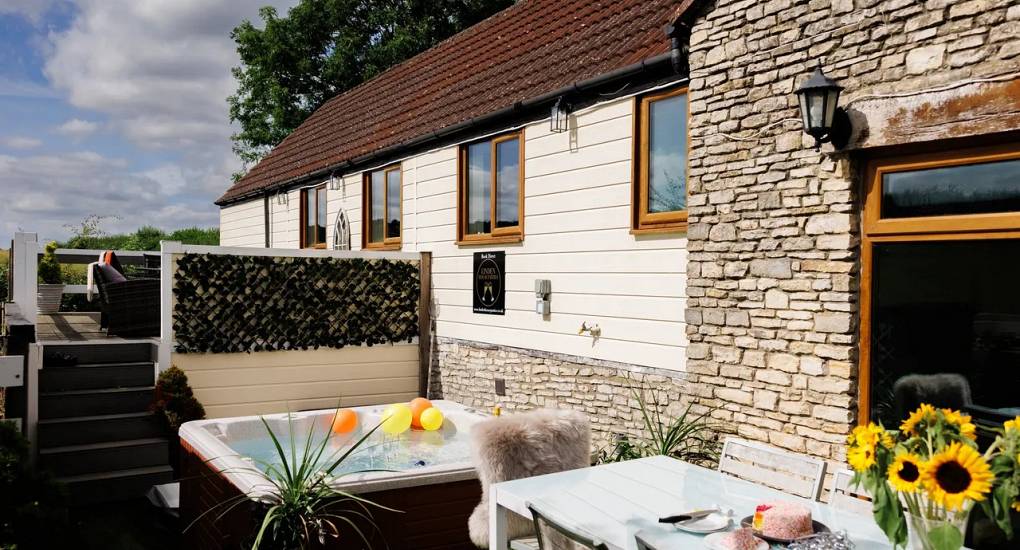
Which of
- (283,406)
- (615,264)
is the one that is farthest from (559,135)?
(283,406)

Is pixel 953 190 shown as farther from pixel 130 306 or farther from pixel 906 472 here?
pixel 130 306

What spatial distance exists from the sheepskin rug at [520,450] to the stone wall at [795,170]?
1623 mm

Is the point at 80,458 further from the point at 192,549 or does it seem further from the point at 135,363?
the point at 192,549

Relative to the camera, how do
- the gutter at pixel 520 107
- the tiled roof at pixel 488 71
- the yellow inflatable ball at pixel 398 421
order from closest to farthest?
the gutter at pixel 520 107
the yellow inflatable ball at pixel 398 421
the tiled roof at pixel 488 71

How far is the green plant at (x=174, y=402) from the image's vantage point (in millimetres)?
7219

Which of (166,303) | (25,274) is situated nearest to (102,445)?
(166,303)

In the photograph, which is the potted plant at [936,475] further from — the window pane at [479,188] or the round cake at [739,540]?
the window pane at [479,188]

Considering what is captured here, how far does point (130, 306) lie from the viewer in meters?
9.09

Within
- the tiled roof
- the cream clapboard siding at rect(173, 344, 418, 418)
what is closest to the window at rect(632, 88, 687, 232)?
the tiled roof

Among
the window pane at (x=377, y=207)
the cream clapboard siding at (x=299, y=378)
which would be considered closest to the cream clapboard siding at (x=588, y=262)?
the cream clapboard siding at (x=299, y=378)

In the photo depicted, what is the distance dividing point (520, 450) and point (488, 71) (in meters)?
6.89

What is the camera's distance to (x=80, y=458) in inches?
265

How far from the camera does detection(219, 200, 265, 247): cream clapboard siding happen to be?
15.4 m

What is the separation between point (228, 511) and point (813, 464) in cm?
338
